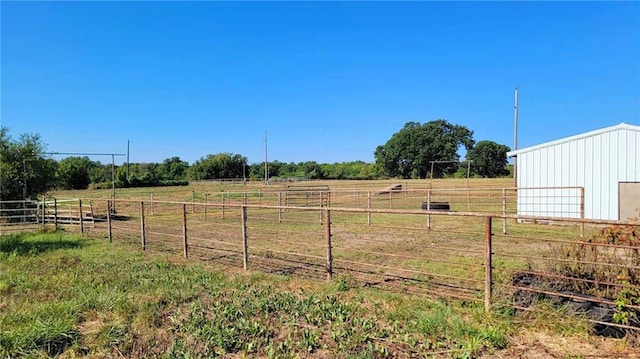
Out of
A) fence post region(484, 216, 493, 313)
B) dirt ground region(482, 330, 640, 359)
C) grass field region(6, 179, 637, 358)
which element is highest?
fence post region(484, 216, 493, 313)

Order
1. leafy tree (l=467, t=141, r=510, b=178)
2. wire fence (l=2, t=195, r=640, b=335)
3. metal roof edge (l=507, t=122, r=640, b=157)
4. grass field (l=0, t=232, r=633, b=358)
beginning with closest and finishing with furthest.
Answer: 1. grass field (l=0, t=232, r=633, b=358)
2. wire fence (l=2, t=195, r=640, b=335)
3. metal roof edge (l=507, t=122, r=640, b=157)
4. leafy tree (l=467, t=141, r=510, b=178)

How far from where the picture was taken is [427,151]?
6712 centimetres

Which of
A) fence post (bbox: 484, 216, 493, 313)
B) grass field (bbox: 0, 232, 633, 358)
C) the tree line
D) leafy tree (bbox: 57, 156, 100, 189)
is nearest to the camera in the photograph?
Answer: grass field (bbox: 0, 232, 633, 358)

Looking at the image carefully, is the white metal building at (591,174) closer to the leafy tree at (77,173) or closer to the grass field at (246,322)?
the grass field at (246,322)

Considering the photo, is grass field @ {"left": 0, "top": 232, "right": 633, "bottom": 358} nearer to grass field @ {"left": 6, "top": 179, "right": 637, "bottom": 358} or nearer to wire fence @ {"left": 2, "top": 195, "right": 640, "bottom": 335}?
grass field @ {"left": 6, "top": 179, "right": 637, "bottom": 358}

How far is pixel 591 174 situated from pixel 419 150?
5769 centimetres

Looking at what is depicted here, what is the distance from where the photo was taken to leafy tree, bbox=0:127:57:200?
50.2ft

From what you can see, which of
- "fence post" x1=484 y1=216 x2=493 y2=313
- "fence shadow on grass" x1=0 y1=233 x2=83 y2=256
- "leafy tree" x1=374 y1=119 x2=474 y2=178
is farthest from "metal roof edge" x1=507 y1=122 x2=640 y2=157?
"leafy tree" x1=374 y1=119 x2=474 y2=178

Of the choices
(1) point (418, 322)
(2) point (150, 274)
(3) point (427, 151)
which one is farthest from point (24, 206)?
(3) point (427, 151)

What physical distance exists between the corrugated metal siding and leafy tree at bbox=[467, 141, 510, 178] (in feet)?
201

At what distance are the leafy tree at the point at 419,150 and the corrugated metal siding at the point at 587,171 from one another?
54.6 meters

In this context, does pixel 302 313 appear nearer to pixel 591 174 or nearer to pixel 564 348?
pixel 564 348

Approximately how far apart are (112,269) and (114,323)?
2.55 meters

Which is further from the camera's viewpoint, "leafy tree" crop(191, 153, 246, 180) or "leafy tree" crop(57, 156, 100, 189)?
"leafy tree" crop(191, 153, 246, 180)
